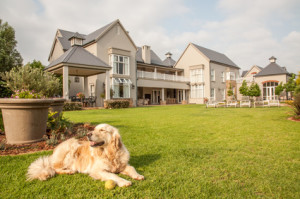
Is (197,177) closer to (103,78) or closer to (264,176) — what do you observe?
(264,176)

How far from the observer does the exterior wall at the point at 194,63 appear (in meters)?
31.7

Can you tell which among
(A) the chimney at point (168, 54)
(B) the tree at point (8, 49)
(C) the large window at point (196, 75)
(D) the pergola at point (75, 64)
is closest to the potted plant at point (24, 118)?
(D) the pergola at point (75, 64)

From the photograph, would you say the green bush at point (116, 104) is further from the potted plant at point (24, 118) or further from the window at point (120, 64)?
the potted plant at point (24, 118)

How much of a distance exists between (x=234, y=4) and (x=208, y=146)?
11068mm

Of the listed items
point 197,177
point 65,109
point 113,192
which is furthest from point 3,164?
point 65,109

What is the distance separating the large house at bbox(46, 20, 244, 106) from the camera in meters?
17.7

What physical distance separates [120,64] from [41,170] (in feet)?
66.4

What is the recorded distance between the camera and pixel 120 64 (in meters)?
22.1

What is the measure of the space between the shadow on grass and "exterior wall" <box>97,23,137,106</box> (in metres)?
17.7

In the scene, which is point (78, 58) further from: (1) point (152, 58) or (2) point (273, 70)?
(2) point (273, 70)

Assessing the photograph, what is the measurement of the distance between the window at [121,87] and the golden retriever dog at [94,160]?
1821 cm

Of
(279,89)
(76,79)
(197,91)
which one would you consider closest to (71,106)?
(76,79)

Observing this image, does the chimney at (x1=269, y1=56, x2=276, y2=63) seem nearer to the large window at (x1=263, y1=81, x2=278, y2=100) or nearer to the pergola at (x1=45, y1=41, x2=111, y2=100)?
the large window at (x1=263, y1=81, x2=278, y2=100)

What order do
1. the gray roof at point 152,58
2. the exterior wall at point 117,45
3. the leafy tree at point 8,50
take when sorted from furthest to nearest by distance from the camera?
the gray roof at point 152,58 < the leafy tree at point 8,50 < the exterior wall at point 117,45
